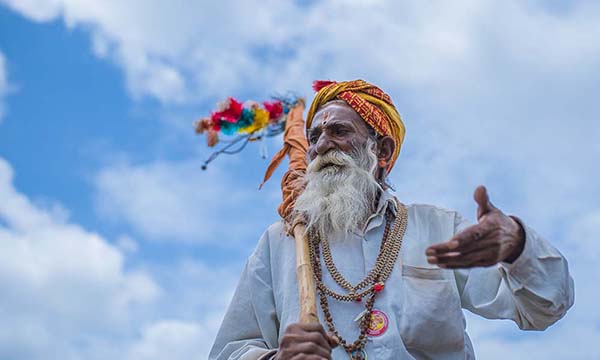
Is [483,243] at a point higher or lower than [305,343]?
higher

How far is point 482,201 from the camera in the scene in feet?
12.6

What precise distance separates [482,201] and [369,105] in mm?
1542

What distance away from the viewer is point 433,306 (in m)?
4.43

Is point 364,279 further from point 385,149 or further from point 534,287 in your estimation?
point 385,149

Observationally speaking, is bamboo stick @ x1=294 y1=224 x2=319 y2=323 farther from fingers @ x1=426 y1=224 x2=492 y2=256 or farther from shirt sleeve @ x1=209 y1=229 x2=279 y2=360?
fingers @ x1=426 y1=224 x2=492 y2=256

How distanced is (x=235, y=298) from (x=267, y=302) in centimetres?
20

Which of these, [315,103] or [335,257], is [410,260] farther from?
[315,103]

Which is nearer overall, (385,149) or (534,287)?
(534,287)

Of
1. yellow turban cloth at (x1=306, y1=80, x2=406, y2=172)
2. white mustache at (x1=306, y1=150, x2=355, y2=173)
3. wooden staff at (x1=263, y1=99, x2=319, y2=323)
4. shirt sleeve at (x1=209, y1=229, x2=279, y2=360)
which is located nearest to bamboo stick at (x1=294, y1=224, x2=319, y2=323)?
wooden staff at (x1=263, y1=99, x2=319, y2=323)

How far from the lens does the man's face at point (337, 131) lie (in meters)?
5.08

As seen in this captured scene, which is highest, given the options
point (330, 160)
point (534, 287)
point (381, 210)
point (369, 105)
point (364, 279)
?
point (369, 105)

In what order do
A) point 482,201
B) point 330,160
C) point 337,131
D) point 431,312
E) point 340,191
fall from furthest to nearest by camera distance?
point 337,131 → point 330,160 → point 340,191 → point 431,312 → point 482,201

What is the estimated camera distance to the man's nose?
16.6 ft

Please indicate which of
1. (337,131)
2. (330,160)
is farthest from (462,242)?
(337,131)
